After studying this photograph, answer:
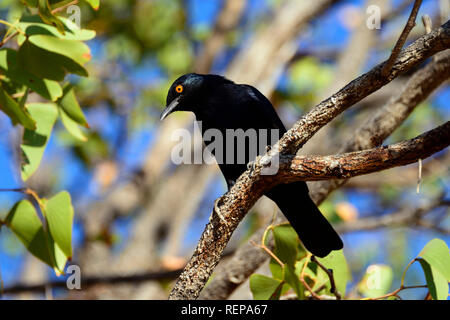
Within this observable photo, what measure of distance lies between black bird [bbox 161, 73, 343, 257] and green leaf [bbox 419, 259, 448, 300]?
2.66 feet

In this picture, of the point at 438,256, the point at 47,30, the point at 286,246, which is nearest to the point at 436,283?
the point at 438,256

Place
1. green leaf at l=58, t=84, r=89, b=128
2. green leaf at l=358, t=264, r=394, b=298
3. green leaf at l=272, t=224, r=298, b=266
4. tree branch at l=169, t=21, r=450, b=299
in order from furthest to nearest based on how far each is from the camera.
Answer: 1. green leaf at l=358, t=264, r=394, b=298
2. green leaf at l=58, t=84, r=89, b=128
3. green leaf at l=272, t=224, r=298, b=266
4. tree branch at l=169, t=21, r=450, b=299

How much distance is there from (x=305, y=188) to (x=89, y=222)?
5.48m

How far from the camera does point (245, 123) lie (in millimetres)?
4027

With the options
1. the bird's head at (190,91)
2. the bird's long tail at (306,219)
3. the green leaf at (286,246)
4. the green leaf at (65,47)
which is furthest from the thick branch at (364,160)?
the bird's head at (190,91)

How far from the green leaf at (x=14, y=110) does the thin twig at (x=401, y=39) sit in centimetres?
186

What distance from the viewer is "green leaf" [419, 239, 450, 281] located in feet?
9.37

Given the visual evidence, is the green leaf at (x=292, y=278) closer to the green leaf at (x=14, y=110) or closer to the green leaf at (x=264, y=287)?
the green leaf at (x=264, y=287)

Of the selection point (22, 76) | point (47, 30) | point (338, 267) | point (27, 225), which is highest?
point (47, 30)

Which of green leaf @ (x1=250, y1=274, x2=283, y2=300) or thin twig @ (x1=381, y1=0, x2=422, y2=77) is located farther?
green leaf @ (x1=250, y1=274, x2=283, y2=300)

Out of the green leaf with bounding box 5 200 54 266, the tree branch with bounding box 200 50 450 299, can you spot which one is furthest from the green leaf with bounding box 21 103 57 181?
the tree branch with bounding box 200 50 450 299

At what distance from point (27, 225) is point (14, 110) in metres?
0.66

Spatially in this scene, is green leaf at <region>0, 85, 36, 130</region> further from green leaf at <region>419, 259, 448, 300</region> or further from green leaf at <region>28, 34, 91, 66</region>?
green leaf at <region>419, 259, 448, 300</region>

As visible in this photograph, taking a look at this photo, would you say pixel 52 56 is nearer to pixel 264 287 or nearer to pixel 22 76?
pixel 22 76
